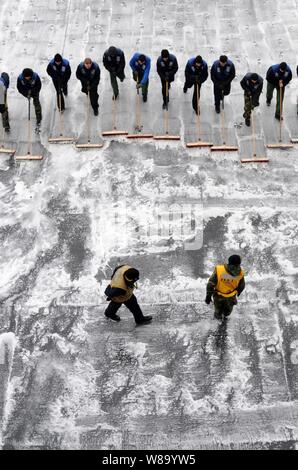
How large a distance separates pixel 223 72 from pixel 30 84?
3.30m

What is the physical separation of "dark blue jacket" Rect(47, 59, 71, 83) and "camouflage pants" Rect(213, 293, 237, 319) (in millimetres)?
5088

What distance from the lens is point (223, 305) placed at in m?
6.23

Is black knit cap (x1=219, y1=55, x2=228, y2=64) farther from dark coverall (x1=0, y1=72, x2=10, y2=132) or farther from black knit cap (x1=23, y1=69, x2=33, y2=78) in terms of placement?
dark coverall (x1=0, y1=72, x2=10, y2=132)

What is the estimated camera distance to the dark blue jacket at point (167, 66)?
29.0 feet

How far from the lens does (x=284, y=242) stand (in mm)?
7480

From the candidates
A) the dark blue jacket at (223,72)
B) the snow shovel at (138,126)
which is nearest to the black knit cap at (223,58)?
the dark blue jacket at (223,72)

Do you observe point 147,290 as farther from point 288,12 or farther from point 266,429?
point 288,12

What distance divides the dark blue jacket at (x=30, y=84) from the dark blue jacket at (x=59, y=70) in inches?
12.0

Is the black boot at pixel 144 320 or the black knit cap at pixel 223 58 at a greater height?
the black knit cap at pixel 223 58

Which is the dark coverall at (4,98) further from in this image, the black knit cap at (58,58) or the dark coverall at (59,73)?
the black knit cap at (58,58)

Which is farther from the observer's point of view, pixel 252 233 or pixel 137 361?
pixel 252 233
